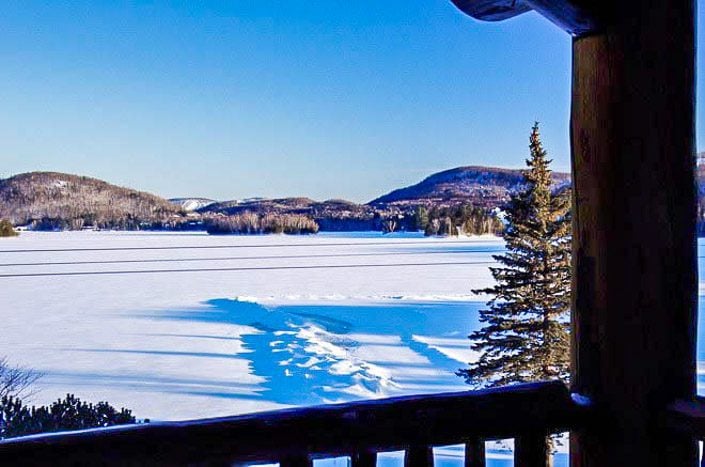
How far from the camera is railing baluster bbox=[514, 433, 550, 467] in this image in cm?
119

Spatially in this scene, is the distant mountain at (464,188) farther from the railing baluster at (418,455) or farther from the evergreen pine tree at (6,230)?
the railing baluster at (418,455)

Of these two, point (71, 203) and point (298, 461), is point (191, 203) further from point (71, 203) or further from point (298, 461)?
point (298, 461)

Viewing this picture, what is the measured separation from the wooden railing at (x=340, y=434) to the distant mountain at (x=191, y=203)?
8.00 meters

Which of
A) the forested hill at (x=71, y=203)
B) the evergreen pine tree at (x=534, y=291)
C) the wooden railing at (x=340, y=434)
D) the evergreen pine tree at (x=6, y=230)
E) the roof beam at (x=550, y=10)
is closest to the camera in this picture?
the wooden railing at (x=340, y=434)

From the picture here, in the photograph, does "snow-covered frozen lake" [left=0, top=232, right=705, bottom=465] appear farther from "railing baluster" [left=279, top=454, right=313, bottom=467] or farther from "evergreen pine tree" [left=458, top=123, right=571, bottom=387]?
"railing baluster" [left=279, top=454, right=313, bottom=467]

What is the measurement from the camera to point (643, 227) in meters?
1.18

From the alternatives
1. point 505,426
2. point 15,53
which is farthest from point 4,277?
point 505,426

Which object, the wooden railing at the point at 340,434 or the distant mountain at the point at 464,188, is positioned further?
the distant mountain at the point at 464,188

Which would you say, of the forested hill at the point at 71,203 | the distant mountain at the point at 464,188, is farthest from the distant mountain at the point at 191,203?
the distant mountain at the point at 464,188

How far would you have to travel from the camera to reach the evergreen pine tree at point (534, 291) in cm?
541

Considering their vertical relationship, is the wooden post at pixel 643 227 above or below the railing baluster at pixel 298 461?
above

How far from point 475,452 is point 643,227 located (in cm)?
56

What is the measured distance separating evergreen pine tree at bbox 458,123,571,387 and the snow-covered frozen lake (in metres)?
0.54

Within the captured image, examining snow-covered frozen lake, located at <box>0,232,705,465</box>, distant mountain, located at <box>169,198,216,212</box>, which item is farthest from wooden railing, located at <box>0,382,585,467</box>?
distant mountain, located at <box>169,198,216,212</box>
